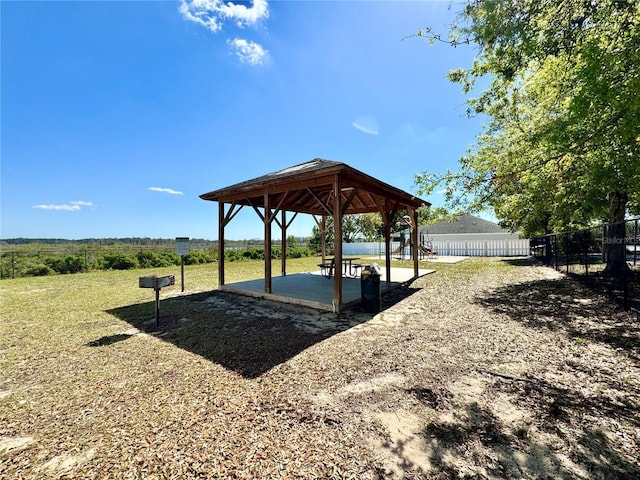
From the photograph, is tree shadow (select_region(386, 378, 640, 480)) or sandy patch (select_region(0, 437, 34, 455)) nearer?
tree shadow (select_region(386, 378, 640, 480))

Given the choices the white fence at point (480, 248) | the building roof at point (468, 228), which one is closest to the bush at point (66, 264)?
the white fence at point (480, 248)

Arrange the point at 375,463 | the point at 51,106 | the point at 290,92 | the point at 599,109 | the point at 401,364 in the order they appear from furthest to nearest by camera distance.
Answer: the point at 51,106, the point at 290,92, the point at 599,109, the point at 401,364, the point at 375,463

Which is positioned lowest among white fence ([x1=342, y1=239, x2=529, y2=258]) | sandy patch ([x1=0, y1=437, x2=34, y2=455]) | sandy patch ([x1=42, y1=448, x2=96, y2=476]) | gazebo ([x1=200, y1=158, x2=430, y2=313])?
sandy patch ([x1=0, y1=437, x2=34, y2=455])

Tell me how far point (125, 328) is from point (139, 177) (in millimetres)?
23423

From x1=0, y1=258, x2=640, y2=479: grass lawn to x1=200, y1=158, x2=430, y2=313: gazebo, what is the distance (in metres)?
2.21

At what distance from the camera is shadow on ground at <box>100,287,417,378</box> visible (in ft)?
11.9

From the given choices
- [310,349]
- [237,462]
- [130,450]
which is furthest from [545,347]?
[130,450]

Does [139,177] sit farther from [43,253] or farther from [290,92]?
[290,92]

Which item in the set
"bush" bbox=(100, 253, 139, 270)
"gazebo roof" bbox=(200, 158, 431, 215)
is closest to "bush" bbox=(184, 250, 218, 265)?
"bush" bbox=(100, 253, 139, 270)

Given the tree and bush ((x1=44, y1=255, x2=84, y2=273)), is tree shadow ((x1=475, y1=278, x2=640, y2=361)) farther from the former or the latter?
bush ((x1=44, y1=255, x2=84, y2=273))

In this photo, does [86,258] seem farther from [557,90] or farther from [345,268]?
[557,90]

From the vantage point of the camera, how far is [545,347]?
373cm

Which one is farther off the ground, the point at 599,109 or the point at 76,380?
the point at 599,109

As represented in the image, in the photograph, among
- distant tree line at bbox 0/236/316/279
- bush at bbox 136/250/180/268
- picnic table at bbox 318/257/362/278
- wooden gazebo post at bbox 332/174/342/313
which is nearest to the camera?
wooden gazebo post at bbox 332/174/342/313
